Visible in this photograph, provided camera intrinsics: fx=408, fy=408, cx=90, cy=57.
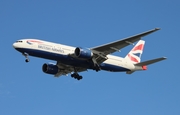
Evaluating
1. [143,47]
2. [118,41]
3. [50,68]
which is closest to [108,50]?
[118,41]

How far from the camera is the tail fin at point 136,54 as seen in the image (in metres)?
60.0

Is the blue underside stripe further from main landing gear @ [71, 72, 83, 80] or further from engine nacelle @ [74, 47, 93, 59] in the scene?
main landing gear @ [71, 72, 83, 80]

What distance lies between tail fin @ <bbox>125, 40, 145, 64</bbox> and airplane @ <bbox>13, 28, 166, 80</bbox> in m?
1.38

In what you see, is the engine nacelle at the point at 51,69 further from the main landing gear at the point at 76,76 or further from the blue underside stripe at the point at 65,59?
the blue underside stripe at the point at 65,59

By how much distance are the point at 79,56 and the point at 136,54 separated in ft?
48.5

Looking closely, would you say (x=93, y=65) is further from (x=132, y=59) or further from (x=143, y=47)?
(x=143, y=47)

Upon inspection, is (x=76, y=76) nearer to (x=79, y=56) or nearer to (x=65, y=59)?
(x=65, y=59)

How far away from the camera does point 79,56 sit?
4988 cm

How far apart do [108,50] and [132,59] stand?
29.2ft

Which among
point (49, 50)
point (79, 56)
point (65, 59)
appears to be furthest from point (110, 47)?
point (49, 50)

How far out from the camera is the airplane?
4938 cm

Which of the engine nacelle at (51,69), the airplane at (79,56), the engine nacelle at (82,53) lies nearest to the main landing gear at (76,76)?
the airplane at (79,56)

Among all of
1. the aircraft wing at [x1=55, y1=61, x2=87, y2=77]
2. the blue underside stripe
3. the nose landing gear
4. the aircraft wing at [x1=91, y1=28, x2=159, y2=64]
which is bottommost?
the nose landing gear

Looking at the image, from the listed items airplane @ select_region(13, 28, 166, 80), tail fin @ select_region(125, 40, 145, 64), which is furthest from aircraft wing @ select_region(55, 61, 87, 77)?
tail fin @ select_region(125, 40, 145, 64)
